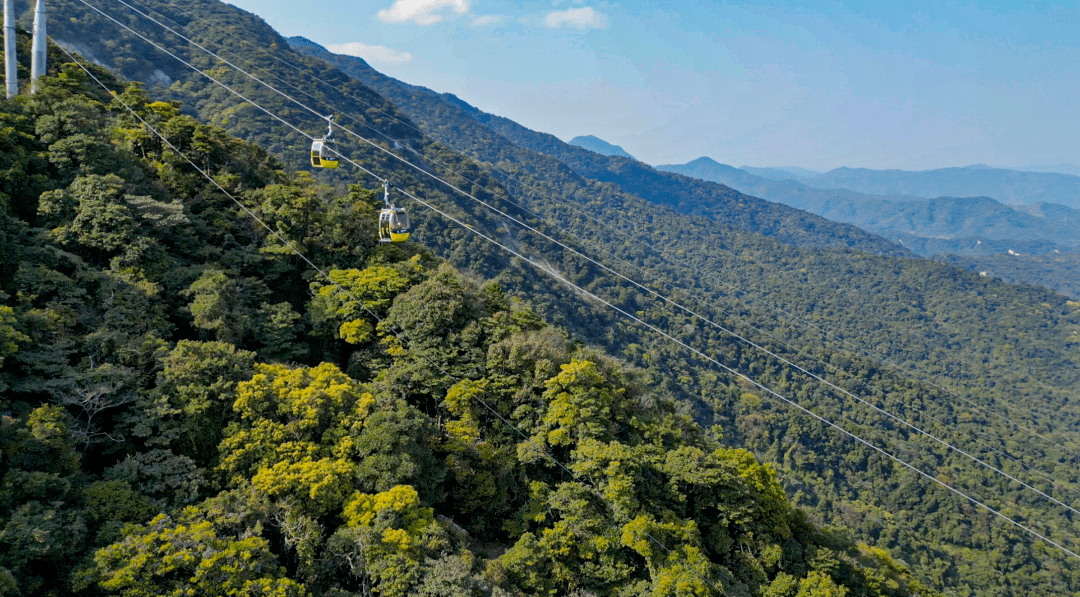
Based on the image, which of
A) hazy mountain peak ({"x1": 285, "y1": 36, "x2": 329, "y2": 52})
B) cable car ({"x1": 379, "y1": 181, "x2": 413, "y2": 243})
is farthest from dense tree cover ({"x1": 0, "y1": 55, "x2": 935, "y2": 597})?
hazy mountain peak ({"x1": 285, "y1": 36, "x2": 329, "y2": 52})

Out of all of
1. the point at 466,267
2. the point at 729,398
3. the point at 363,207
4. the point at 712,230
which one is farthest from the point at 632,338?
the point at 712,230

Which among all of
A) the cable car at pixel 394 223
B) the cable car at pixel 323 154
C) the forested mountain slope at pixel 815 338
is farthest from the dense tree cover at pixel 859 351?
the cable car at pixel 323 154

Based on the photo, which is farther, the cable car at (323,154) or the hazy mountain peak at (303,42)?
the hazy mountain peak at (303,42)

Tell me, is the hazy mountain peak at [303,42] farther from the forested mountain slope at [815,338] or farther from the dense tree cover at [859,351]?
the forested mountain slope at [815,338]

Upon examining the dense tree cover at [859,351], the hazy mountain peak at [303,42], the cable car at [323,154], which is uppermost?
the hazy mountain peak at [303,42]

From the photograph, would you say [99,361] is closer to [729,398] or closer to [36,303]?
[36,303]

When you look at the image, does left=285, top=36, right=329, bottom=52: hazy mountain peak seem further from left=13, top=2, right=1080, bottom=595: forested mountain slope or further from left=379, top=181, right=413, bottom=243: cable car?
left=379, top=181, right=413, bottom=243: cable car

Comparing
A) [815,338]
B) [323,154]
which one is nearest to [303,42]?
[815,338]
